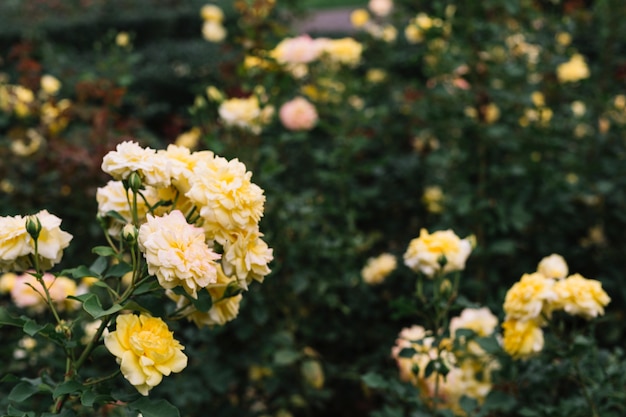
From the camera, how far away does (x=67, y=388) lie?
3.73 ft

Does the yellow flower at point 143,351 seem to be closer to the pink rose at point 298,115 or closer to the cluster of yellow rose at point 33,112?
the pink rose at point 298,115

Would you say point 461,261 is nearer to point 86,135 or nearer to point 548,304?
point 548,304

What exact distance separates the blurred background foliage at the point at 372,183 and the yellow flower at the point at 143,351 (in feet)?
3.19

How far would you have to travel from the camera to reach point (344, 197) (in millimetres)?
2732

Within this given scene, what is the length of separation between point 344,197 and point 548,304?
4.36 ft

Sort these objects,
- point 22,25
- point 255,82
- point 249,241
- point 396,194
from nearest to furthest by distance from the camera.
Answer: point 249,241 < point 255,82 < point 396,194 < point 22,25

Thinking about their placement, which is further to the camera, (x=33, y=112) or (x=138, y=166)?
(x=33, y=112)

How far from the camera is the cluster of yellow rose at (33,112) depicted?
305cm

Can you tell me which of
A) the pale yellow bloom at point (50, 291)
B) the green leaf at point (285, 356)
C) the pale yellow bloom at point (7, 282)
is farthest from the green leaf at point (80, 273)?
the pale yellow bloom at point (7, 282)

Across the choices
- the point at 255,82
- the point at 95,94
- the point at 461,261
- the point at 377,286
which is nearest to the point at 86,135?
the point at 95,94

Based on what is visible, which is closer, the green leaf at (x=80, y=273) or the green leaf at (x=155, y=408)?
the green leaf at (x=155, y=408)

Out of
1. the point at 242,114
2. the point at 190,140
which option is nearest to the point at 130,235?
the point at 242,114

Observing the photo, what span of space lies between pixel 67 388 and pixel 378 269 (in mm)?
1491

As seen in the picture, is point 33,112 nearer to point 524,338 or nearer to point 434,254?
point 434,254
